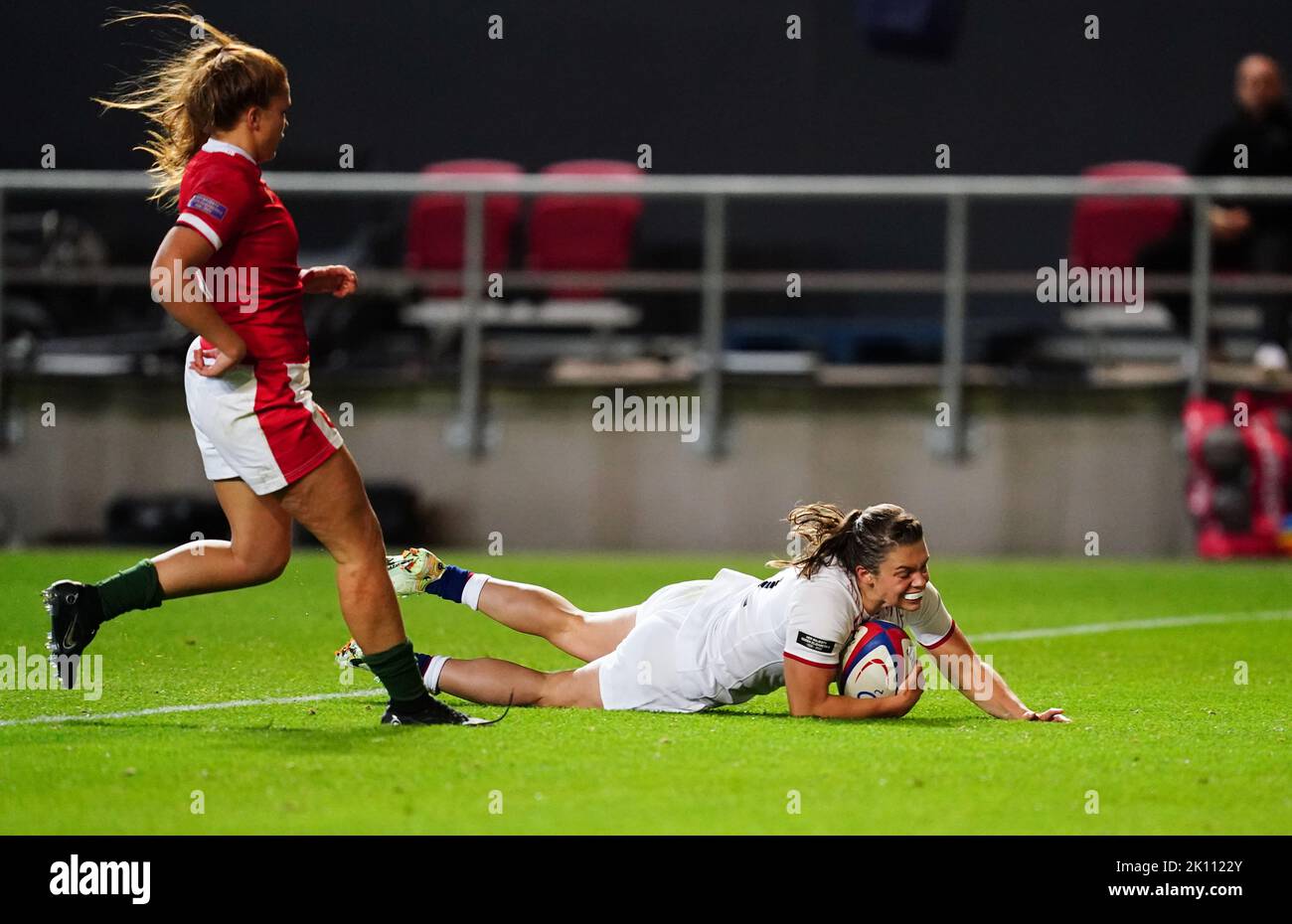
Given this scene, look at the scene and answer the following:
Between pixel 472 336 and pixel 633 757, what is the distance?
29.0 ft

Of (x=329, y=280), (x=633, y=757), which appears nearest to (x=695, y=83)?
(x=329, y=280)

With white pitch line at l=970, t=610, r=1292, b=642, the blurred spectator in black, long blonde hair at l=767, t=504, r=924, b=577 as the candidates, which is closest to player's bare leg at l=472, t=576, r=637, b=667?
long blonde hair at l=767, t=504, r=924, b=577

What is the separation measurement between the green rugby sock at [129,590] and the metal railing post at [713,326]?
7839mm

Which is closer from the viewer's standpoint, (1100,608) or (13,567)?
(1100,608)

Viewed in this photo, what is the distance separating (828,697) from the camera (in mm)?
6305

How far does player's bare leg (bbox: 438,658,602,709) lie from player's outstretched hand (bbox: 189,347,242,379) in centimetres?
132

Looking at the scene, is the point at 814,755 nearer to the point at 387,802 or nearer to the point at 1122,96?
the point at 387,802

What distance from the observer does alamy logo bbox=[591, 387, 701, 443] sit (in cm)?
1417

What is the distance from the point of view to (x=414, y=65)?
722 inches

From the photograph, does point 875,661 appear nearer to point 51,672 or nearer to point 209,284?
point 209,284
